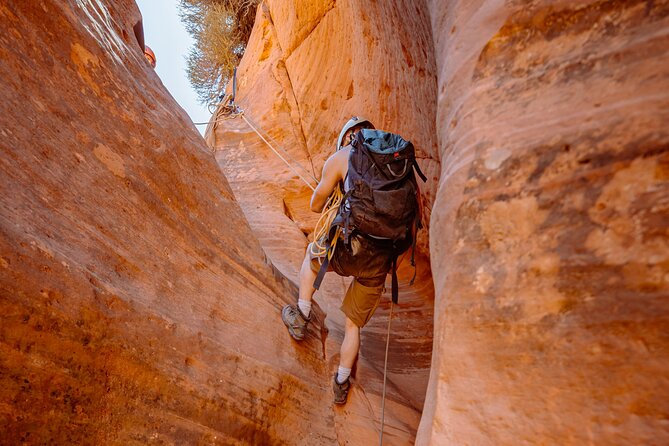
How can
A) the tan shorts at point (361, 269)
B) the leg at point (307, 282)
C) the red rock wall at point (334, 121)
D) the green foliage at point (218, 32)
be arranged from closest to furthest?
the tan shorts at point (361, 269) → the leg at point (307, 282) → the red rock wall at point (334, 121) → the green foliage at point (218, 32)

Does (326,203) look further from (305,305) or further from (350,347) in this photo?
(350,347)

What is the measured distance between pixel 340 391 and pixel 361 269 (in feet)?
3.24

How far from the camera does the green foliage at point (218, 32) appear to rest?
8.99m

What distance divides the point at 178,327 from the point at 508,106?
2.08m

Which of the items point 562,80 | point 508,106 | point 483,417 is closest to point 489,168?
point 508,106

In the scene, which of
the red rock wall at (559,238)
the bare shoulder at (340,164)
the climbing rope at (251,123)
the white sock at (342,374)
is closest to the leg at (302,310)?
the white sock at (342,374)

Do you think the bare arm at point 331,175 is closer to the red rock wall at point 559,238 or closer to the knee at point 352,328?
the knee at point 352,328

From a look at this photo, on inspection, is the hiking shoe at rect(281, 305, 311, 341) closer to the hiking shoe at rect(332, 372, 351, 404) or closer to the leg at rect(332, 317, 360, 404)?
the leg at rect(332, 317, 360, 404)

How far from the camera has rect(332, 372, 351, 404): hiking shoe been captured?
3172 millimetres

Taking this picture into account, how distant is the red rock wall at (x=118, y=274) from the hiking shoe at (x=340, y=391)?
10cm

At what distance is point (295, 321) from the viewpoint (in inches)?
127

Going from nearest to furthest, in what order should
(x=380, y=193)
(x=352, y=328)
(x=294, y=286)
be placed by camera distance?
(x=380, y=193)
(x=352, y=328)
(x=294, y=286)

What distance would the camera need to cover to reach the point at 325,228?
330 centimetres

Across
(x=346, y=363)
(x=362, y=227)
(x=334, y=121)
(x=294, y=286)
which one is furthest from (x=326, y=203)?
(x=334, y=121)
